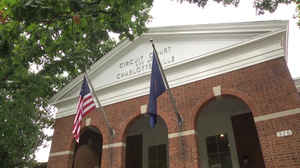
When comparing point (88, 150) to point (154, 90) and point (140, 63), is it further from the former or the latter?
point (154, 90)

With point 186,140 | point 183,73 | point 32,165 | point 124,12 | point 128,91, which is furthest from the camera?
point 32,165

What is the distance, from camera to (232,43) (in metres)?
9.21

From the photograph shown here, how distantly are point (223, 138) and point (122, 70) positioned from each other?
595cm

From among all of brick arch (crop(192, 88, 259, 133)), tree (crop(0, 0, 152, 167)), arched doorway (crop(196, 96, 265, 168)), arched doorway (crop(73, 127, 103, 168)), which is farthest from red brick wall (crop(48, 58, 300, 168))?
tree (crop(0, 0, 152, 167))

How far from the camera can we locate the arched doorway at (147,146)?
12.5 m

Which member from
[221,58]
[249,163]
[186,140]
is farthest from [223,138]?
[221,58]

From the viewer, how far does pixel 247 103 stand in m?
8.02

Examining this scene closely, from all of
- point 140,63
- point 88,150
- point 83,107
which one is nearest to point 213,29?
point 140,63

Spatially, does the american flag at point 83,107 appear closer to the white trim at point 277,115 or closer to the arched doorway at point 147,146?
the arched doorway at point 147,146

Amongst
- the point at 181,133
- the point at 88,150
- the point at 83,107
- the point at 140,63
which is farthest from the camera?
the point at 88,150

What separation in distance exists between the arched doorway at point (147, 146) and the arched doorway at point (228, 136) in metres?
2.09

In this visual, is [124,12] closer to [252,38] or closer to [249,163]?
[252,38]

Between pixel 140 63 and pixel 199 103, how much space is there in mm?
3803

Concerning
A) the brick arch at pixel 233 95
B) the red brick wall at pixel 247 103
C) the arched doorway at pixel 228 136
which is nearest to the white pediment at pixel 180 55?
the red brick wall at pixel 247 103
